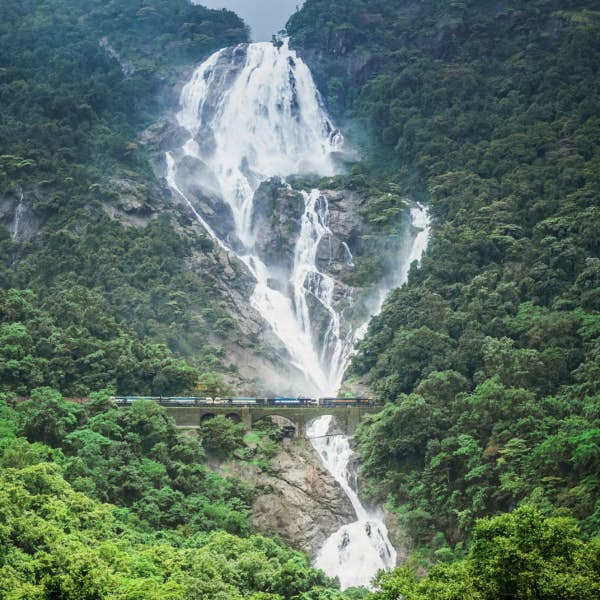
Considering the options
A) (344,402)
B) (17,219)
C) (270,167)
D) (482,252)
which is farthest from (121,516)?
(270,167)

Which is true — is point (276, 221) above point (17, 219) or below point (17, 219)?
below

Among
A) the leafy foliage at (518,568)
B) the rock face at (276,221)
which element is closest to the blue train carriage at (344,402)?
the rock face at (276,221)

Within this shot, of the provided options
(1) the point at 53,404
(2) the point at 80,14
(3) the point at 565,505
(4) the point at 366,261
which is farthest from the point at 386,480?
(2) the point at 80,14

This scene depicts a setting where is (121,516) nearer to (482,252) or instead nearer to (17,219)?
(482,252)

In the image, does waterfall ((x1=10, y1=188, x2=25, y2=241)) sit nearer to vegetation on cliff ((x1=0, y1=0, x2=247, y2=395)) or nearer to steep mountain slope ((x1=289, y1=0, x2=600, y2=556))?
vegetation on cliff ((x1=0, y1=0, x2=247, y2=395))

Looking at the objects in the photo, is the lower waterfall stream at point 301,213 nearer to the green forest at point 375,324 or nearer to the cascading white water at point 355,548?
the cascading white water at point 355,548
